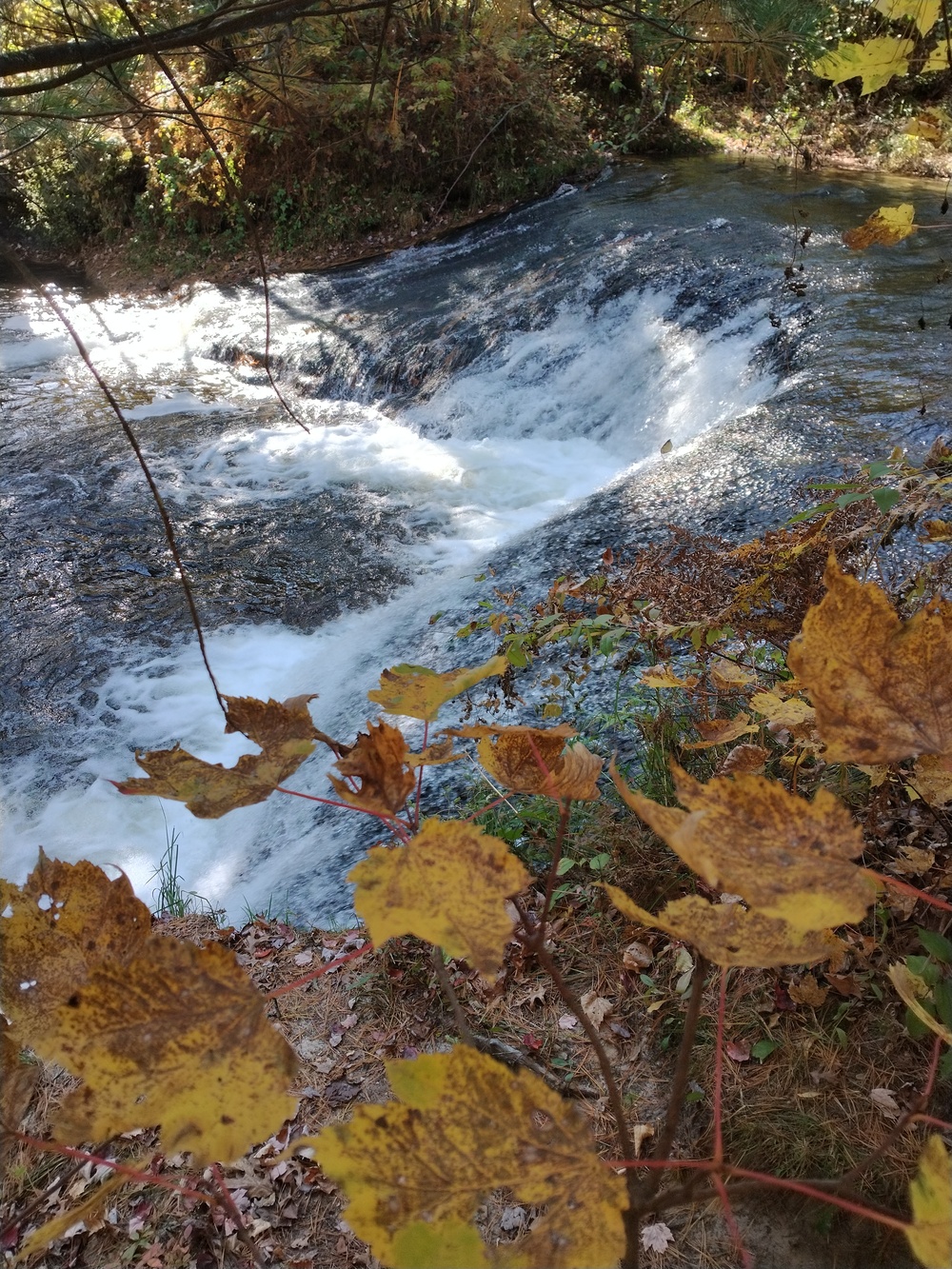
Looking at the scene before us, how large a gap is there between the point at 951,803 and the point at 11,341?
1216 cm

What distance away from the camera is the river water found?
410 centimetres

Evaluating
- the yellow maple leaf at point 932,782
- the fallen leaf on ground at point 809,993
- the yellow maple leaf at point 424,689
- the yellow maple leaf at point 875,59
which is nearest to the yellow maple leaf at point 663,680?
the yellow maple leaf at point 932,782

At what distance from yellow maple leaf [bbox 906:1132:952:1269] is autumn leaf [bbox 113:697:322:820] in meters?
0.52

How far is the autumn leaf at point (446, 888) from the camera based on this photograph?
0.54 meters

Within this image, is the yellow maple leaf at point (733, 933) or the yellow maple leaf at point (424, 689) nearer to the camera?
the yellow maple leaf at point (733, 933)

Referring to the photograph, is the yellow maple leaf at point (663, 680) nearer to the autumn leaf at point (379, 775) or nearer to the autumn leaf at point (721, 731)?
the autumn leaf at point (721, 731)

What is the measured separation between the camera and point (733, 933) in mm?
586

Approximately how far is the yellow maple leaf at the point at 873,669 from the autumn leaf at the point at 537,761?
8.8 inches

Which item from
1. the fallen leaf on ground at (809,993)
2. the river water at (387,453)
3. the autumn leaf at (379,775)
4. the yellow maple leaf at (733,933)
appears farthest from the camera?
the river water at (387,453)

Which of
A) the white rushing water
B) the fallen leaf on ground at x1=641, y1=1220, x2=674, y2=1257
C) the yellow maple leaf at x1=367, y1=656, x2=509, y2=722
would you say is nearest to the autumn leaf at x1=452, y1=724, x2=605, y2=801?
the yellow maple leaf at x1=367, y1=656, x2=509, y2=722

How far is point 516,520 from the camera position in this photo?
580 centimetres

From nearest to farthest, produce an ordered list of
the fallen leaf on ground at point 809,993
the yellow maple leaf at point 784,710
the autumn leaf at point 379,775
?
1. the autumn leaf at point 379,775
2. the yellow maple leaf at point 784,710
3. the fallen leaf on ground at point 809,993

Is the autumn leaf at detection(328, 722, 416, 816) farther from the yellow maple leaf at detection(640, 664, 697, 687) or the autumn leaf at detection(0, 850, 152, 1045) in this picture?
the yellow maple leaf at detection(640, 664, 697, 687)

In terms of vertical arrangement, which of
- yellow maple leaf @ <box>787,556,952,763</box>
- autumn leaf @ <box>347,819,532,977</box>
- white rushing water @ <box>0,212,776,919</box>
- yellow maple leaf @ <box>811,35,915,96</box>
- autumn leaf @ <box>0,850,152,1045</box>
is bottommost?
white rushing water @ <box>0,212,776,919</box>
